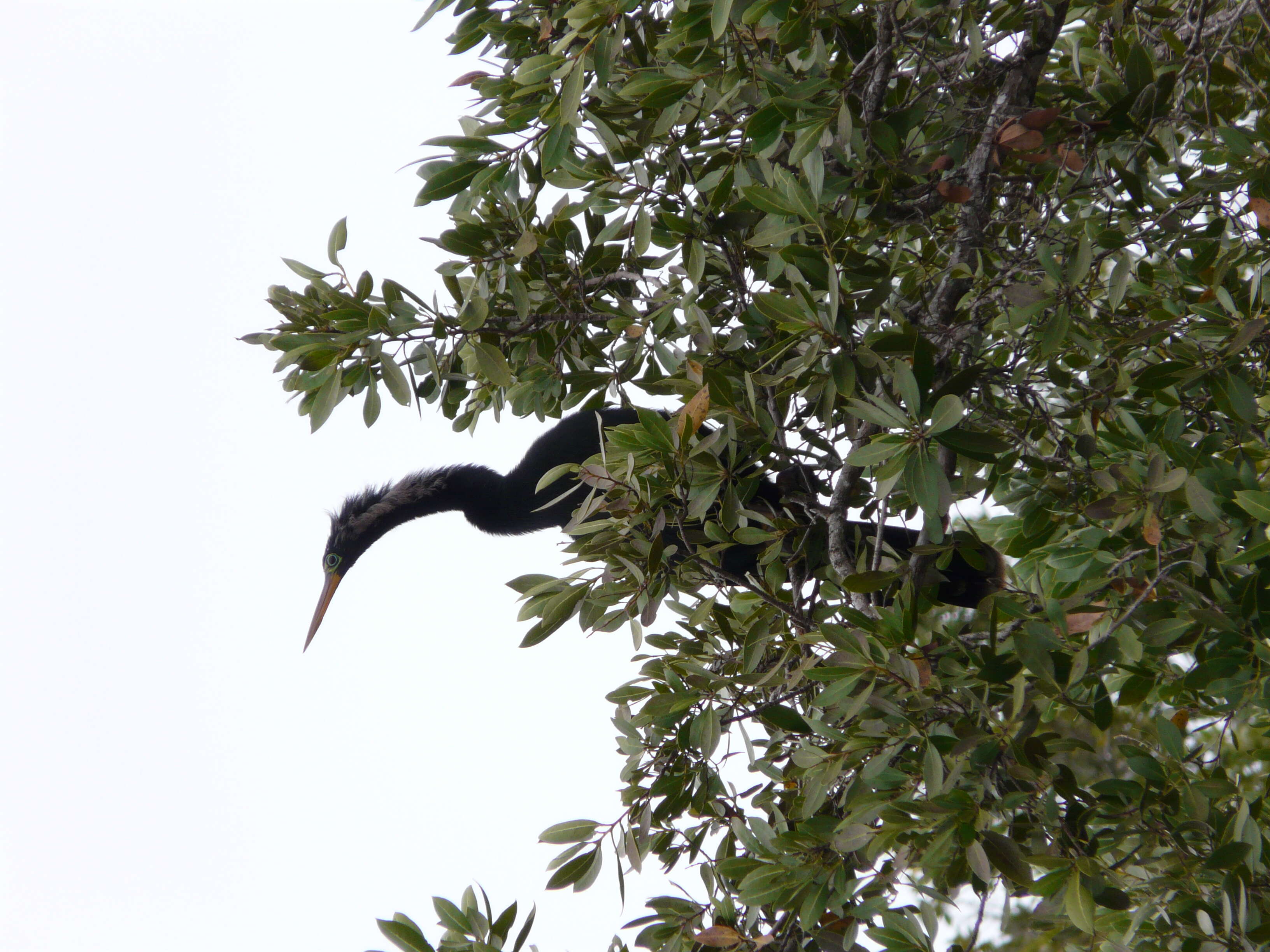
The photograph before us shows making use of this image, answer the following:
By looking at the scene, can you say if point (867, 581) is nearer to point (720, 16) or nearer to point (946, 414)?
point (946, 414)

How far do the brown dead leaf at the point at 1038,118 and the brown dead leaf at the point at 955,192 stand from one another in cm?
16

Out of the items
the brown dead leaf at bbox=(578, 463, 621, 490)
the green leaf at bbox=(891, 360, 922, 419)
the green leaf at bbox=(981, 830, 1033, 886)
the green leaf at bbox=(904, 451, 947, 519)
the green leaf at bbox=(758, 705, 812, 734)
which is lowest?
the green leaf at bbox=(981, 830, 1033, 886)

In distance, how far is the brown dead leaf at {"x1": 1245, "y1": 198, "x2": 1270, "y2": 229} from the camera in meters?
2.04

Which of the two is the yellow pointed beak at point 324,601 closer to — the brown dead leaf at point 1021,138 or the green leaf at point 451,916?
the green leaf at point 451,916

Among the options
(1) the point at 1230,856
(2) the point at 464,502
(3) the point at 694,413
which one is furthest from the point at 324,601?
(1) the point at 1230,856

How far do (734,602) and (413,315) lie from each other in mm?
990

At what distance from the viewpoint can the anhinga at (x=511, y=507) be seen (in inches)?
110

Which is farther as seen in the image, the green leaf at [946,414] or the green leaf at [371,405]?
the green leaf at [371,405]

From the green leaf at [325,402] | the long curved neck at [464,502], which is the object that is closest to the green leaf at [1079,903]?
the green leaf at [325,402]

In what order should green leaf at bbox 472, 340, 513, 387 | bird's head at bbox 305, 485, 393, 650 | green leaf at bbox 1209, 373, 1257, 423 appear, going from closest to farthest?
green leaf at bbox 1209, 373, 1257, 423 < green leaf at bbox 472, 340, 513, 387 < bird's head at bbox 305, 485, 393, 650

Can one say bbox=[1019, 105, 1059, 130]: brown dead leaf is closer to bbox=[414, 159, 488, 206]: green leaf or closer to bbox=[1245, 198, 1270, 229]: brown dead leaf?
bbox=[1245, 198, 1270, 229]: brown dead leaf

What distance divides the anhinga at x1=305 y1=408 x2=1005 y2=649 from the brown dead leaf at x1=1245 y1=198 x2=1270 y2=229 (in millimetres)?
1064

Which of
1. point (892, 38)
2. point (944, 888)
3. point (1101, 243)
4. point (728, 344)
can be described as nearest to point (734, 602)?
point (728, 344)

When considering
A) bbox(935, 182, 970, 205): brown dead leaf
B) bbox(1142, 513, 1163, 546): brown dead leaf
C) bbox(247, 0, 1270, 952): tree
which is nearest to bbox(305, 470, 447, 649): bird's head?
bbox(247, 0, 1270, 952): tree
